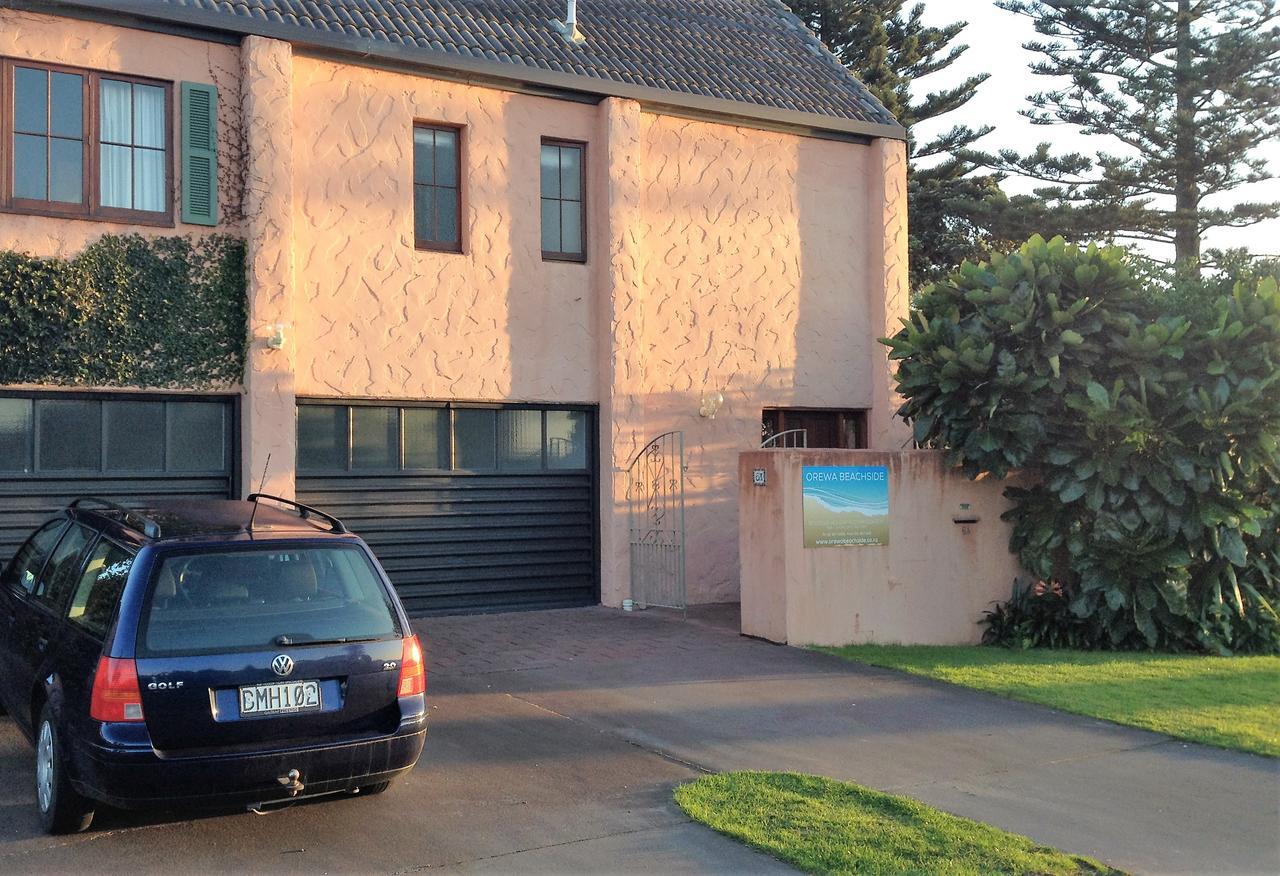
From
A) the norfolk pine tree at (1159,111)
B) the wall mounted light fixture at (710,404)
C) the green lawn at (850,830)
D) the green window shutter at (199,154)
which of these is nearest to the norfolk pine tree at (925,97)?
the norfolk pine tree at (1159,111)

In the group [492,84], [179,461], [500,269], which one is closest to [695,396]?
[500,269]

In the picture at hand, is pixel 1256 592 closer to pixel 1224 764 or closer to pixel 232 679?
pixel 1224 764

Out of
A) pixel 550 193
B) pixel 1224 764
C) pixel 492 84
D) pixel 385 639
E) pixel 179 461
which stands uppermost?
pixel 492 84

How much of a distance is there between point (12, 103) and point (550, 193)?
5572 mm

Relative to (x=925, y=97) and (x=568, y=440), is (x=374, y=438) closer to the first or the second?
(x=568, y=440)

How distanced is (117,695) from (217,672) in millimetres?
424

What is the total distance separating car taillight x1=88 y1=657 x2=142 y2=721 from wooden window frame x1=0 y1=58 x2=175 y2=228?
7.23m

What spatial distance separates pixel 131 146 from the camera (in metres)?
11.7

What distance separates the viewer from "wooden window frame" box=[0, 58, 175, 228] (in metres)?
11.1

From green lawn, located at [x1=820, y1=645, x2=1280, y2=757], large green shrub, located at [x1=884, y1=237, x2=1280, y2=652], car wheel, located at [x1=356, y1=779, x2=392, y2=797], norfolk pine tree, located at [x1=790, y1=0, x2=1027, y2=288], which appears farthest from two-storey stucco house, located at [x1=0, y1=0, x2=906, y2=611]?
norfolk pine tree, located at [x1=790, y1=0, x2=1027, y2=288]

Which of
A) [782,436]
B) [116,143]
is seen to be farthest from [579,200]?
[116,143]

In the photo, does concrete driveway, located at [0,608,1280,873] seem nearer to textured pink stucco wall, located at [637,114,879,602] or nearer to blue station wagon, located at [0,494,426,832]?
blue station wagon, located at [0,494,426,832]

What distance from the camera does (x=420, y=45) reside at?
13.0m

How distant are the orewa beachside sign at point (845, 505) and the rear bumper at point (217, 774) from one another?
635cm
